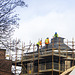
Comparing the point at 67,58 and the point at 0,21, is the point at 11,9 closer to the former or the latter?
the point at 0,21

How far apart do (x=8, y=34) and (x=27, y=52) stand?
31883 millimetres

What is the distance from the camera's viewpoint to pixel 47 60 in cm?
4519

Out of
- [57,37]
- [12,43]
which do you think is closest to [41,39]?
[57,37]

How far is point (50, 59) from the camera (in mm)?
44875

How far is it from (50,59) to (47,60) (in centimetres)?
62

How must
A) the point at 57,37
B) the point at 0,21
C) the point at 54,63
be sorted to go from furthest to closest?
the point at 57,37 → the point at 54,63 → the point at 0,21

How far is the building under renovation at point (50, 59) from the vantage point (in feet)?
140

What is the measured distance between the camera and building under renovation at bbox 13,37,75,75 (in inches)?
1686

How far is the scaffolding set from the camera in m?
42.8

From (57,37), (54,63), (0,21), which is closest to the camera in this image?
(0,21)

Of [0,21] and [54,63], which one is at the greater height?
[0,21]

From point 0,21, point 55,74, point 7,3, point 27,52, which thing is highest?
point 7,3

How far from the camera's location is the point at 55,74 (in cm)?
4394

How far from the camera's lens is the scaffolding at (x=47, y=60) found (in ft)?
140
